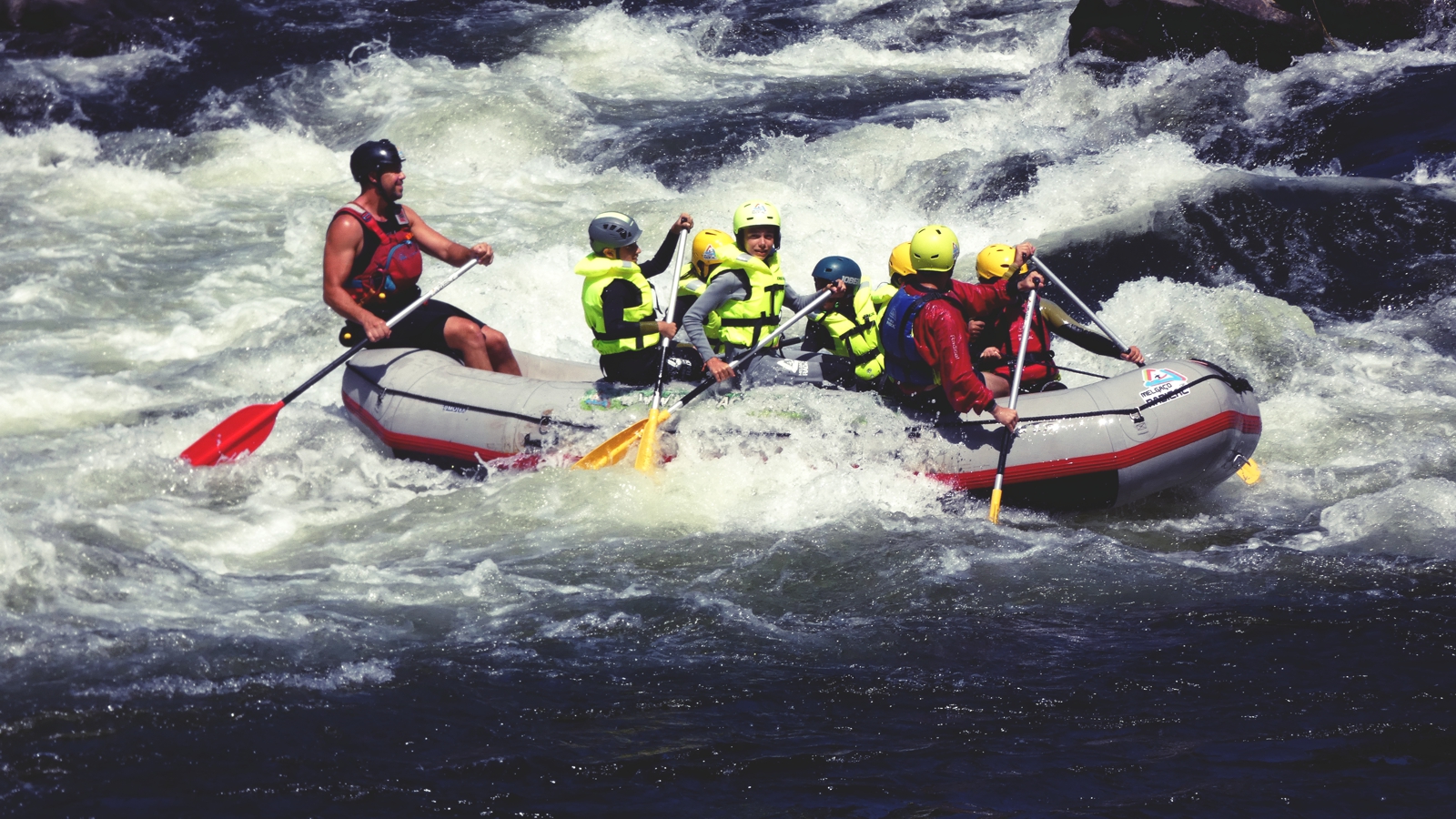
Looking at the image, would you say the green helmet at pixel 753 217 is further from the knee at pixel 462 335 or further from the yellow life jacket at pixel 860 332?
the knee at pixel 462 335

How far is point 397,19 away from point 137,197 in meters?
6.41

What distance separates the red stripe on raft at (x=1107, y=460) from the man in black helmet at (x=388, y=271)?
2.80 metres

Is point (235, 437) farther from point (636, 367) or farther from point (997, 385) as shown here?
point (997, 385)

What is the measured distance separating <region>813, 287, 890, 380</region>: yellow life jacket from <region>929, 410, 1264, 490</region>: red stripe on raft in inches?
30.3

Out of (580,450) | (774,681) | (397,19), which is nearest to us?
(774,681)

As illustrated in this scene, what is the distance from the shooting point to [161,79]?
51.0 feet

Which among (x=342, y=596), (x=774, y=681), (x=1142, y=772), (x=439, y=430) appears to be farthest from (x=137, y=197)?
(x=1142, y=772)

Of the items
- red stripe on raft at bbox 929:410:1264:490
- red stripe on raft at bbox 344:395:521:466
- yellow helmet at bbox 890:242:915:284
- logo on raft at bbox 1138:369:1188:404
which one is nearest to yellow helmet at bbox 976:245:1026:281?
yellow helmet at bbox 890:242:915:284

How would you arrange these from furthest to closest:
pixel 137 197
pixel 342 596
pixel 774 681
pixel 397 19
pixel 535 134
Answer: pixel 397 19 → pixel 535 134 → pixel 137 197 → pixel 342 596 → pixel 774 681

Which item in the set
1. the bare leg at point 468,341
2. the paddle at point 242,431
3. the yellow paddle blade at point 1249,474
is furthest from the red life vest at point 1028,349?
the paddle at point 242,431

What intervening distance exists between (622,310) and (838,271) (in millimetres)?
1156

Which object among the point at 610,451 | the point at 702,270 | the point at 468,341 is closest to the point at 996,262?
the point at 702,270

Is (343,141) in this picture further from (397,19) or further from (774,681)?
(774,681)

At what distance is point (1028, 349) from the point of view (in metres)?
6.83
